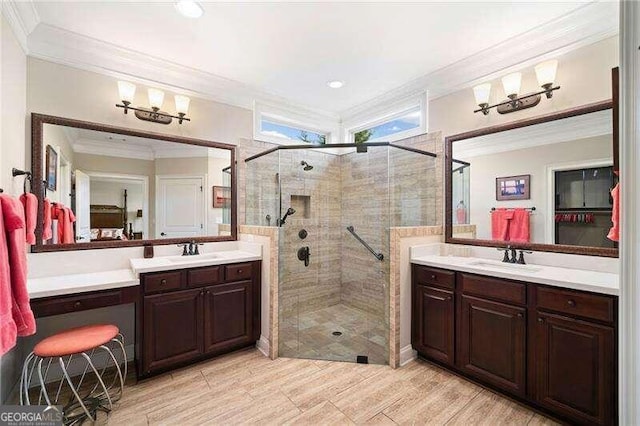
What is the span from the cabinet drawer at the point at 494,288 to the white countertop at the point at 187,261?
71.9 inches

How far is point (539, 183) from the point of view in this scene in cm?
225

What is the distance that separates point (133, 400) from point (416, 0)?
11.0ft

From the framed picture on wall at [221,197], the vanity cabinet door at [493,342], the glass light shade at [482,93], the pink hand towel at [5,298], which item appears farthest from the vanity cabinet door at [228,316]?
the glass light shade at [482,93]

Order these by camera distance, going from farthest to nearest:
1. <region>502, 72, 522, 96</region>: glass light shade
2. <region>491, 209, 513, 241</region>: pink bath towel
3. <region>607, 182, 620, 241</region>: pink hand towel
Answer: <region>491, 209, 513, 241</region>: pink bath towel → <region>502, 72, 522, 96</region>: glass light shade → <region>607, 182, 620, 241</region>: pink hand towel

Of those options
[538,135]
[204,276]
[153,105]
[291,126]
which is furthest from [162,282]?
[538,135]

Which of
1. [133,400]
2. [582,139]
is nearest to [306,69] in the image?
[582,139]

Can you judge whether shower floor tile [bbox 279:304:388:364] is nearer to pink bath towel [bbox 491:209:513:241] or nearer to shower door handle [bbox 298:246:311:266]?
shower door handle [bbox 298:246:311:266]

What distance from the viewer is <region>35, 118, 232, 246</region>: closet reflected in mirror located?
225 centimetres

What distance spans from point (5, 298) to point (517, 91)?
3.59 meters

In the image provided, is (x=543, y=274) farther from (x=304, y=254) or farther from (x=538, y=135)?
(x=304, y=254)

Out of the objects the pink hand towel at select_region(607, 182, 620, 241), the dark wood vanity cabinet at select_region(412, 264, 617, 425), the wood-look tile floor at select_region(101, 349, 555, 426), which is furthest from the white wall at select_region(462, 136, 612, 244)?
the wood-look tile floor at select_region(101, 349, 555, 426)

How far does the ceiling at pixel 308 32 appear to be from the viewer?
196cm

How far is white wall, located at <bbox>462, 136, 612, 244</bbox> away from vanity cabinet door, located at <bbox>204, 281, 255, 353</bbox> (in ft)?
7.38

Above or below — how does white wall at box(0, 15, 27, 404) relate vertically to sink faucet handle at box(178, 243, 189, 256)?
above
